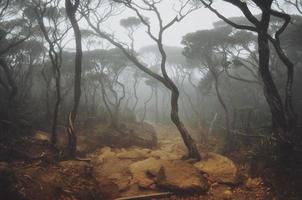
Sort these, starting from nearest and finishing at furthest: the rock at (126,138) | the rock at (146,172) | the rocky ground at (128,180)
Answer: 1. the rocky ground at (128,180)
2. the rock at (146,172)
3. the rock at (126,138)

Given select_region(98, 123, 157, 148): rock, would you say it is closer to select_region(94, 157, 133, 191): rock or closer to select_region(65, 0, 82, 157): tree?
select_region(94, 157, 133, 191): rock

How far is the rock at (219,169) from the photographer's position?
26.2 ft

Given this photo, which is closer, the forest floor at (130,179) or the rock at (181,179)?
the forest floor at (130,179)

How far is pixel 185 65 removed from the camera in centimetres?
3138

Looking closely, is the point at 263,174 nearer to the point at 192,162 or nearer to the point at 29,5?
the point at 192,162

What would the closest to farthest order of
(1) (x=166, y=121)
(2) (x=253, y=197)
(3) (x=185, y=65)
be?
(2) (x=253, y=197) < (1) (x=166, y=121) < (3) (x=185, y=65)

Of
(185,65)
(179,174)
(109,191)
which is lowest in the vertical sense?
(109,191)

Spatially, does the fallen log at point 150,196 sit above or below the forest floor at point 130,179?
A: below

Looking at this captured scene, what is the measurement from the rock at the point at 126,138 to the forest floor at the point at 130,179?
4484 mm

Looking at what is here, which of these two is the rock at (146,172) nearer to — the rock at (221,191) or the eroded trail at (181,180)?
the eroded trail at (181,180)

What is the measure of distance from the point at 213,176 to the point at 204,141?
5710 mm

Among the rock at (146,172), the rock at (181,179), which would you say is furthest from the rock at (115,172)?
the rock at (181,179)

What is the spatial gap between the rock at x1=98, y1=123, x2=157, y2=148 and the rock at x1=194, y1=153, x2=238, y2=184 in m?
5.81

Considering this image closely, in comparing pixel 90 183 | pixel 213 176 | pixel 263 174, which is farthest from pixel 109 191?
pixel 263 174
